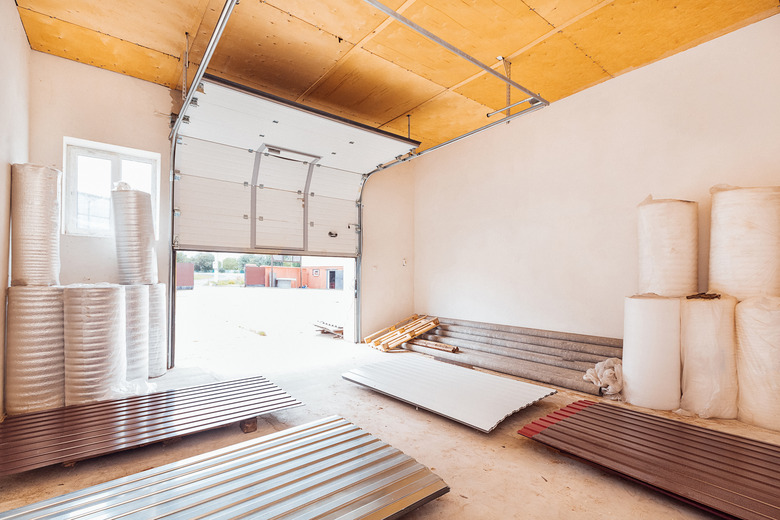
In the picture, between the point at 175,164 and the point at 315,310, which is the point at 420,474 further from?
the point at 315,310

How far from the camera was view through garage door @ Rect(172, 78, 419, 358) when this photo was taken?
4219 millimetres

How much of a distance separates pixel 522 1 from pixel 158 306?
195 inches

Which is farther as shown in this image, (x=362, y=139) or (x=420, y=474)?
(x=362, y=139)

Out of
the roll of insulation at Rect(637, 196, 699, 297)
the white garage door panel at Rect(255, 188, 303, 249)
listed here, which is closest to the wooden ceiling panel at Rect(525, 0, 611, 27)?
the roll of insulation at Rect(637, 196, 699, 297)

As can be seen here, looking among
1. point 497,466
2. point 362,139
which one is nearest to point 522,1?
point 362,139

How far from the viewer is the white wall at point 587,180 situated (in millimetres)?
3617

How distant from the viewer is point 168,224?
4.66 metres

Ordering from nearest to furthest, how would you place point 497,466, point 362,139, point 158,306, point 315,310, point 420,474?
point 420,474 < point 497,466 < point 158,306 < point 362,139 < point 315,310

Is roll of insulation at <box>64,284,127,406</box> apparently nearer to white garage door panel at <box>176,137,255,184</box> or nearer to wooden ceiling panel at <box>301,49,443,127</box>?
white garage door panel at <box>176,137,255,184</box>

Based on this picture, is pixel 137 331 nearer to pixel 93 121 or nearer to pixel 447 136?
pixel 93 121

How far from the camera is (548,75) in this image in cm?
443

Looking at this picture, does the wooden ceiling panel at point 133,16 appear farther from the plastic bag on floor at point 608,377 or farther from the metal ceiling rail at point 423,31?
the plastic bag on floor at point 608,377

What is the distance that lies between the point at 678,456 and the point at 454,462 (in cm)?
142

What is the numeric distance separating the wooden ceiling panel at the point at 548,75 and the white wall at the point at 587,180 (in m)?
0.24
